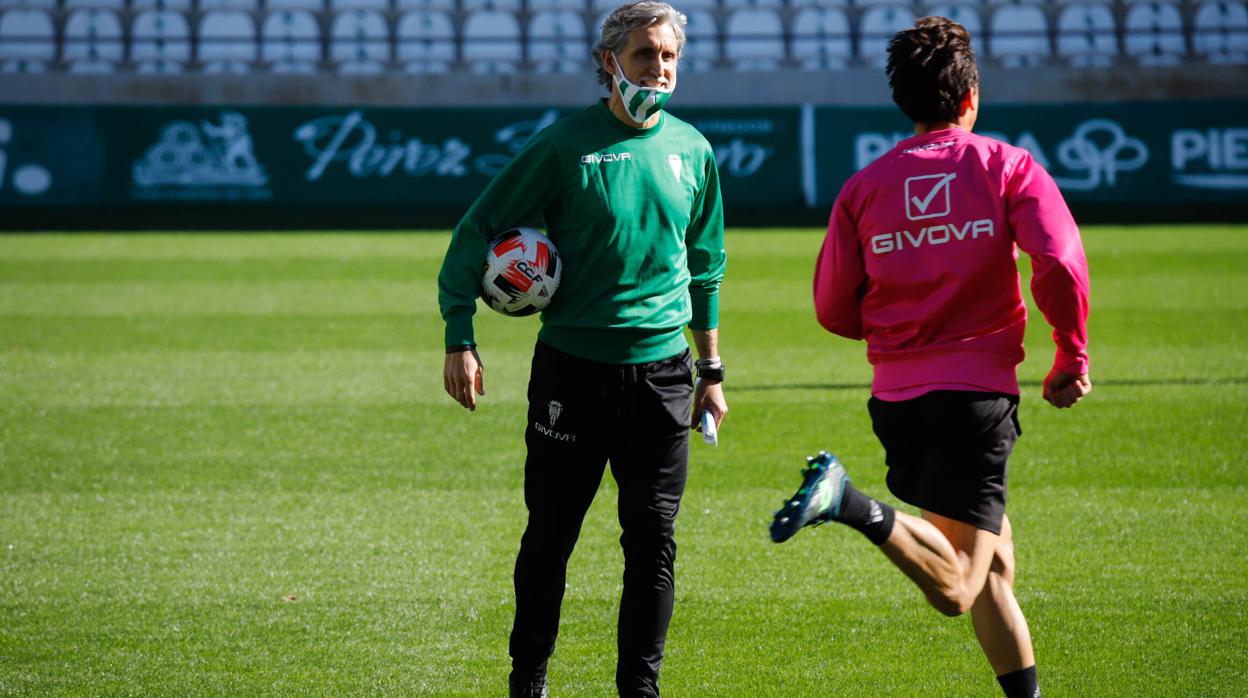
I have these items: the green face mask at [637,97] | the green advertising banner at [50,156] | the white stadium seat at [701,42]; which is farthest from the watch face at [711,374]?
the white stadium seat at [701,42]

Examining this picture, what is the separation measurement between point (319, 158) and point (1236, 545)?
19.8m

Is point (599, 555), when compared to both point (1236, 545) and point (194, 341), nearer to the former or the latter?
point (1236, 545)

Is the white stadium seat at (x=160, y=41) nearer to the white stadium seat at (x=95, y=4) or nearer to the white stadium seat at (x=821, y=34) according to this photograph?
the white stadium seat at (x=95, y=4)

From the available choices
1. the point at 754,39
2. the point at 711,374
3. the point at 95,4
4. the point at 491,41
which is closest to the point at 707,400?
the point at 711,374

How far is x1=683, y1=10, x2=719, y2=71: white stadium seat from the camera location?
98.2 feet

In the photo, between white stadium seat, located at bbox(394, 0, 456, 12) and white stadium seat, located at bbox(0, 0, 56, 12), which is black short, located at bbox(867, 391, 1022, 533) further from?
white stadium seat, located at bbox(0, 0, 56, 12)

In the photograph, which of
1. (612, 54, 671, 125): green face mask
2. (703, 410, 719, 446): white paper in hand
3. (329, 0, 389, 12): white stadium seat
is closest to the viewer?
(612, 54, 671, 125): green face mask

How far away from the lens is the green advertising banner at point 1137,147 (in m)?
22.8

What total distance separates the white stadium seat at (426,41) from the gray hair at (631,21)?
26984 millimetres

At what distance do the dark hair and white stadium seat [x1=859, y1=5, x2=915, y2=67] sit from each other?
1080 inches

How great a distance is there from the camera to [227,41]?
100 ft

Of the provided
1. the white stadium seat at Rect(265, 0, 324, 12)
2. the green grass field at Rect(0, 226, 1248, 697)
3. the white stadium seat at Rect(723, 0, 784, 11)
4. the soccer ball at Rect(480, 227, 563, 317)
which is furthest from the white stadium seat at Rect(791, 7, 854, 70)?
the soccer ball at Rect(480, 227, 563, 317)

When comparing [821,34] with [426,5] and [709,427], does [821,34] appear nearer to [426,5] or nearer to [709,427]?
[426,5]

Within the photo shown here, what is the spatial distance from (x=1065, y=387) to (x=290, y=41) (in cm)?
2902
